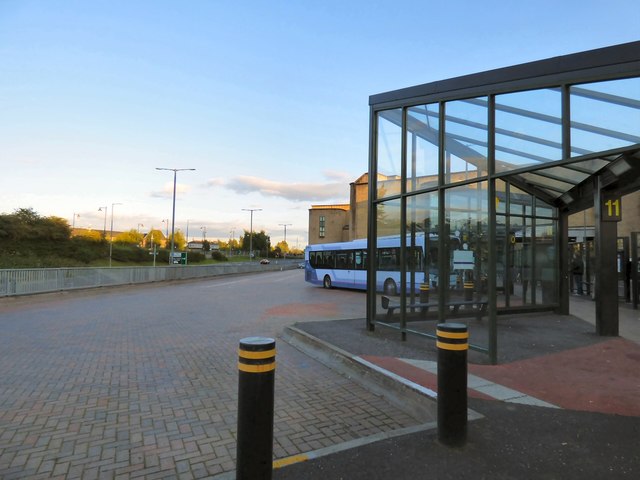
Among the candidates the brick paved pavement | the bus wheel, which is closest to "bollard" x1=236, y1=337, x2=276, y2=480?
the brick paved pavement

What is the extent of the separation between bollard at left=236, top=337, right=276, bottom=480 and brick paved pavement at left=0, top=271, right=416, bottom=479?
0.58 meters

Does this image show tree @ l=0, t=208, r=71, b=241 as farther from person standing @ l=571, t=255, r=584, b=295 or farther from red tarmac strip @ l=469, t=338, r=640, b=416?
red tarmac strip @ l=469, t=338, r=640, b=416

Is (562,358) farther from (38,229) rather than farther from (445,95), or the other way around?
(38,229)

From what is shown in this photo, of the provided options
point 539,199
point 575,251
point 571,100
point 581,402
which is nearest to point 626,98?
point 571,100

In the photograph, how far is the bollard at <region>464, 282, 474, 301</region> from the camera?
850cm

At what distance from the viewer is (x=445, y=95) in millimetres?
7207

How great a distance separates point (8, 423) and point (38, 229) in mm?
48003

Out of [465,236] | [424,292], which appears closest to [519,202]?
[465,236]

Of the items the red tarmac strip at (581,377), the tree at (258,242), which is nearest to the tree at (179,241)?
the tree at (258,242)

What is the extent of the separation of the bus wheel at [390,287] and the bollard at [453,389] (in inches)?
231

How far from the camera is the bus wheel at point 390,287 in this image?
9.77m

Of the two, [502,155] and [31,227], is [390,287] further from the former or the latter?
[31,227]

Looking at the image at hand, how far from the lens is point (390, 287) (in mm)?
10406

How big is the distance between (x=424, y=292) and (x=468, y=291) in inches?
37.2
